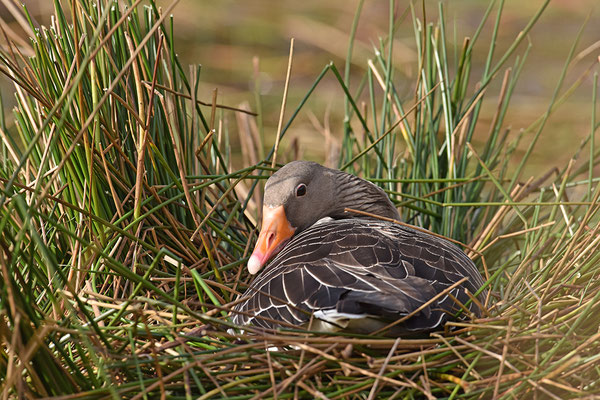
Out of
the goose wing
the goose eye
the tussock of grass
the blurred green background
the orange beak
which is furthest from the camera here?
the blurred green background

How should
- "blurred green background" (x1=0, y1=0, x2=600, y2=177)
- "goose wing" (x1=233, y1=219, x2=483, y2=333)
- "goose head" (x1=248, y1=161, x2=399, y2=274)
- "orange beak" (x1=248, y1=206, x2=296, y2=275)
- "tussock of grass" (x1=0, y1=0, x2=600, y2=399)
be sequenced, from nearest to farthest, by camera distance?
"tussock of grass" (x1=0, y1=0, x2=600, y2=399)
"goose wing" (x1=233, y1=219, x2=483, y2=333)
"orange beak" (x1=248, y1=206, x2=296, y2=275)
"goose head" (x1=248, y1=161, x2=399, y2=274)
"blurred green background" (x1=0, y1=0, x2=600, y2=177)

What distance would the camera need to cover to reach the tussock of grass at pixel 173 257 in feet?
7.39

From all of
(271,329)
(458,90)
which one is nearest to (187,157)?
(271,329)

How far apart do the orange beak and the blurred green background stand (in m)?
3.31

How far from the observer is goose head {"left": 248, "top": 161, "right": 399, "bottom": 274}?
3.42m

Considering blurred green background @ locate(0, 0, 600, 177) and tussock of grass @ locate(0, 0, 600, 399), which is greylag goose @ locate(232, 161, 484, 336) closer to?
tussock of grass @ locate(0, 0, 600, 399)

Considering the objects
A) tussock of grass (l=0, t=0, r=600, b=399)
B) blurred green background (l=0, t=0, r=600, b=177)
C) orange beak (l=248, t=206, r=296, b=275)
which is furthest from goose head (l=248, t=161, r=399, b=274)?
blurred green background (l=0, t=0, r=600, b=177)

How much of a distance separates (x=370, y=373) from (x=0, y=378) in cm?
114

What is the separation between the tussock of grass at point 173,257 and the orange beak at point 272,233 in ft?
0.46

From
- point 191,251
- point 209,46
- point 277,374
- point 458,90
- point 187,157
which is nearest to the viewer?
point 277,374

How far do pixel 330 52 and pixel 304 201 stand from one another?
19.8 feet

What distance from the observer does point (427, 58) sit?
4.15 meters

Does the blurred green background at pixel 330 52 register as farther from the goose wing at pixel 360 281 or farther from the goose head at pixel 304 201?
the goose wing at pixel 360 281

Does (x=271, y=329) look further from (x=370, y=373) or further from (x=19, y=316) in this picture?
(x=19, y=316)
